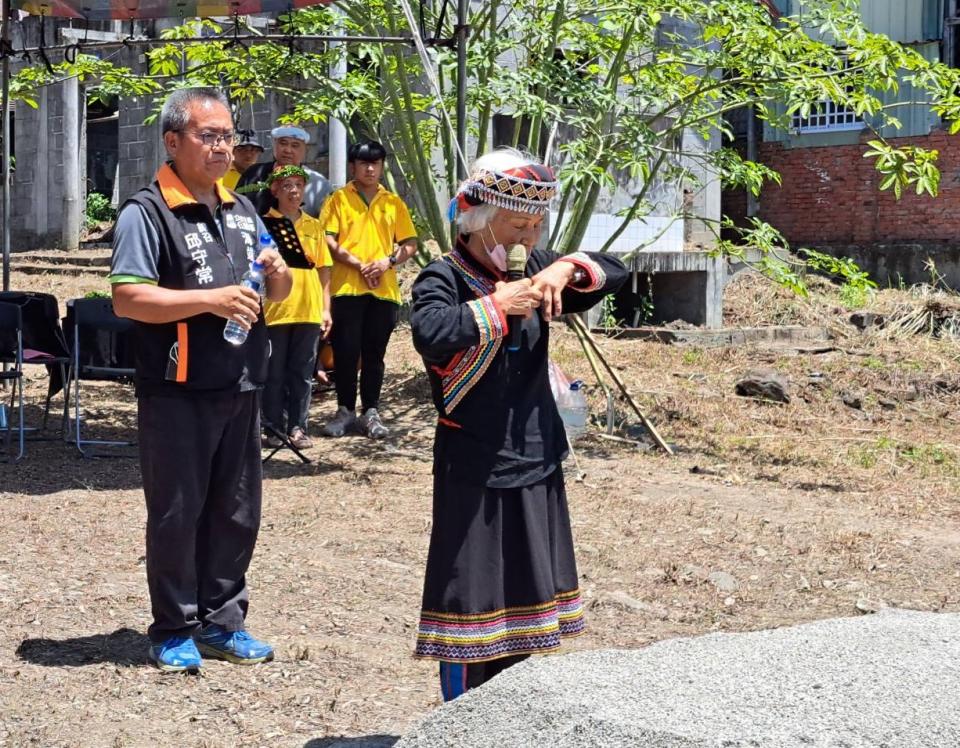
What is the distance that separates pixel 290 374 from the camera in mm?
8555

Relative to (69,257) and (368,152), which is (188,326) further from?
(69,257)

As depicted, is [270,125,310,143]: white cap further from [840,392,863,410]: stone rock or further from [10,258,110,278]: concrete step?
[10,258,110,278]: concrete step

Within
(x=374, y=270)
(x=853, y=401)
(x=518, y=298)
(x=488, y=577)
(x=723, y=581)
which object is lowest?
(x=723, y=581)

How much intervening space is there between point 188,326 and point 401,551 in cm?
244

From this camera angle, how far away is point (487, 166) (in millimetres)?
3670

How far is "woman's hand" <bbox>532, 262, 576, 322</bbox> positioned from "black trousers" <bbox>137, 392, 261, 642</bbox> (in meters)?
1.41

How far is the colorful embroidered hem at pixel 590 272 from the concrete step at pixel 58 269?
13820 mm

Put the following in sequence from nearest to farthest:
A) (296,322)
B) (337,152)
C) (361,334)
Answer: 1. (296,322)
2. (361,334)
3. (337,152)

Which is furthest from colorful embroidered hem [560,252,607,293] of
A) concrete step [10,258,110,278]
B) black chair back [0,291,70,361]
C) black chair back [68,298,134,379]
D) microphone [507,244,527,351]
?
concrete step [10,258,110,278]

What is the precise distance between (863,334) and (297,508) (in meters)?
8.91

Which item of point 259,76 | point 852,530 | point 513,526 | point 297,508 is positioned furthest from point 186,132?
point 259,76

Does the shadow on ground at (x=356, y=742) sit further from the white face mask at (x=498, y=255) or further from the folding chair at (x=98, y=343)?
the folding chair at (x=98, y=343)

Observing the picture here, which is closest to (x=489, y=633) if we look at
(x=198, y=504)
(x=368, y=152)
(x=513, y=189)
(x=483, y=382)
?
(x=483, y=382)

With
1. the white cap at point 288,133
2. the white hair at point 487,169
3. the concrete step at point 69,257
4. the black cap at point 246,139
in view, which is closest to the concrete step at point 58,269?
the concrete step at point 69,257
